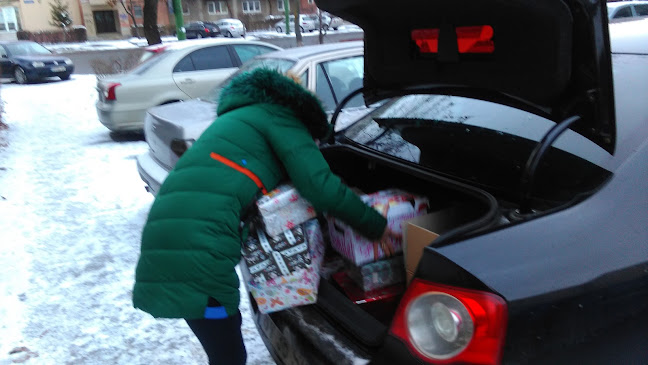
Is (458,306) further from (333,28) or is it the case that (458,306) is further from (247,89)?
(333,28)

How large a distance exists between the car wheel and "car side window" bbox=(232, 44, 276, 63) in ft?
43.6

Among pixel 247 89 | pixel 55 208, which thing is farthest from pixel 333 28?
pixel 247 89

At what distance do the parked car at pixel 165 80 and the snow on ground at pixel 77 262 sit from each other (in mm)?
565

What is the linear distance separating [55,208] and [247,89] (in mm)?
4532

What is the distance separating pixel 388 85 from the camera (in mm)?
2797

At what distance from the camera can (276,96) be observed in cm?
212

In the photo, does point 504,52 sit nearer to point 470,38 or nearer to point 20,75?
point 470,38

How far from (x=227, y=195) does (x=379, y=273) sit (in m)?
0.80

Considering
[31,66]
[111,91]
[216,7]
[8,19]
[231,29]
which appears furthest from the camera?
[216,7]

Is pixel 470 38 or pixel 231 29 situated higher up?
pixel 470 38

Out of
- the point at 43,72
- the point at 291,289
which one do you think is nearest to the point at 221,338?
the point at 291,289

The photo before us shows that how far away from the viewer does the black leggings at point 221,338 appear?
2.16 m

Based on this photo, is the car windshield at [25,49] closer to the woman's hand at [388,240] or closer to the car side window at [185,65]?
the car side window at [185,65]

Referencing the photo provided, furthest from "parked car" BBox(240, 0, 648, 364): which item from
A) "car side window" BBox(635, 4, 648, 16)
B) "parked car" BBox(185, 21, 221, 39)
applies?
"parked car" BBox(185, 21, 221, 39)
